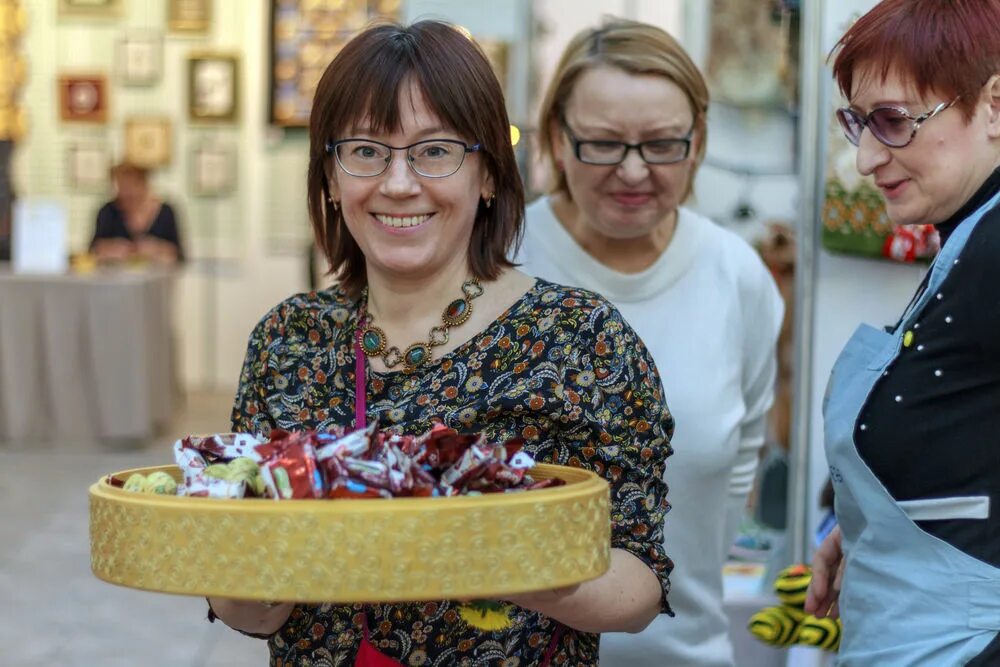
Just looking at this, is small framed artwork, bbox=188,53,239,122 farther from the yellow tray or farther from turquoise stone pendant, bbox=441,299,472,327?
the yellow tray

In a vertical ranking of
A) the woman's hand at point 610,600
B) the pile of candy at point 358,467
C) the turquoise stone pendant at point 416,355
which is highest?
the turquoise stone pendant at point 416,355

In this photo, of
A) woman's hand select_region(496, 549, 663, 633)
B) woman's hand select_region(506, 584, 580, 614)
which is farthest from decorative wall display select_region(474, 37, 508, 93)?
woman's hand select_region(506, 584, 580, 614)

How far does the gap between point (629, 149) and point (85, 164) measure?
9729 mm

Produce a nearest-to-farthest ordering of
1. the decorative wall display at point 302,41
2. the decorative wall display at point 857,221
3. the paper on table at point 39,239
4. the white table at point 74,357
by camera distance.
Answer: the decorative wall display at point 857,221 < the white table at point 74,357 < the paper on table at point 39,239 < the decorative wall display at point 302,41

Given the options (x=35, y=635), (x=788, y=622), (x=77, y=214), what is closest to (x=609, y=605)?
(x=788, y=622)

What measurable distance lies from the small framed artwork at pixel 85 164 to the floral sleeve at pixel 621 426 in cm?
1026

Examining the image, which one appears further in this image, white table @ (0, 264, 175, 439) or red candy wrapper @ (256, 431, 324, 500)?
white table @ (0, 264, 175, 439)

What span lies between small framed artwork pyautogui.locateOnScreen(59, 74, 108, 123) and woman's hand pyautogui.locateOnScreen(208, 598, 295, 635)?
10.2 meters

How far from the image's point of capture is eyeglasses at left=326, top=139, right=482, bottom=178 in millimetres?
1596

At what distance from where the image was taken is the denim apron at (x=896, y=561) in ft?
4.82

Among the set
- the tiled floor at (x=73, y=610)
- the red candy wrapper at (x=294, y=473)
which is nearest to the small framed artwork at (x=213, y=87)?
the tiled floor at (x=73, y=610)

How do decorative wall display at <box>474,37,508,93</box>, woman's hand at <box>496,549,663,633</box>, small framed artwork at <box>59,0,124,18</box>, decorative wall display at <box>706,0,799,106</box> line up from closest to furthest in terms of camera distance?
woman's hand at <box>496,549,663,633</box>
decorative wall display at <box>706,0,799,106</box>
decorative wall display at <box>474,37,508,93</box>
small framed artwork at <box>59,0,124,18</box>

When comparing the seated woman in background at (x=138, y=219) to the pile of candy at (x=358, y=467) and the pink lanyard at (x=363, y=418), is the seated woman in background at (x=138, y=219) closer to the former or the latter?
the pink lanyard at (x=363, y=418)

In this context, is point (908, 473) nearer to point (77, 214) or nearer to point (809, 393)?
point (809, 393)
